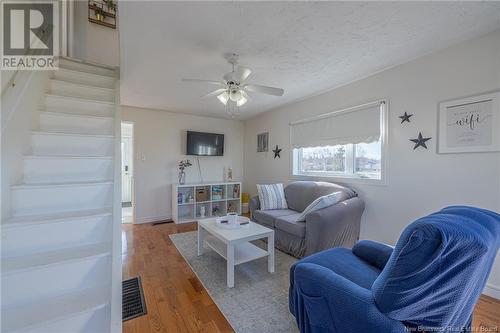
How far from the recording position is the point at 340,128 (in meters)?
3.17

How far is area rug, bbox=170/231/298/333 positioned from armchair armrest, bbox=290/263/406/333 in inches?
14.7

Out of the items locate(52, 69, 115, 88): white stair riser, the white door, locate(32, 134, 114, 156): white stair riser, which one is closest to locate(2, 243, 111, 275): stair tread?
locate(32, 134, 114, 156): white stair riser

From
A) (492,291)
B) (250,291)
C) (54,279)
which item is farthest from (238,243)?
(492,291)

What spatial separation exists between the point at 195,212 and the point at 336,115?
3.23 metres

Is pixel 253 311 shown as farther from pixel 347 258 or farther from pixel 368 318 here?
pixel 368 318

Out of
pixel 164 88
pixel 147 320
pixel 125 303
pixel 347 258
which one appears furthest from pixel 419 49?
pixel 125 303

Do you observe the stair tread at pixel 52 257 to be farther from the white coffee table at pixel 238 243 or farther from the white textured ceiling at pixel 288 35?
the white textured ceiling at pixel 288 35

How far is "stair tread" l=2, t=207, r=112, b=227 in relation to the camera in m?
1.30

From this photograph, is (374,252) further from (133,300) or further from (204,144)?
(204,144)

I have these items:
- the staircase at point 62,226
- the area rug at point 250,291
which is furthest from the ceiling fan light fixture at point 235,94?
the area rug at point 250,291

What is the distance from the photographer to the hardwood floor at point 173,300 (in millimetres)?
1559

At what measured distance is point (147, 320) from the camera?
1610 mm

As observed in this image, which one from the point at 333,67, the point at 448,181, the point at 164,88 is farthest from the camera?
the point at 164,88

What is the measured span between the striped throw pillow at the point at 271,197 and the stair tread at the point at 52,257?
2.26 m
